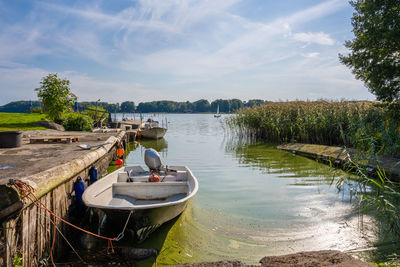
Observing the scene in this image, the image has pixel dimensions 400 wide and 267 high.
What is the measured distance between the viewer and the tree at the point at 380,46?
37.2 feet

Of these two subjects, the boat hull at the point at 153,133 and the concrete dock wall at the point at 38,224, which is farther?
the boat hull at the point at 153,133

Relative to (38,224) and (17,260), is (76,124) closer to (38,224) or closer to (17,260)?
(38,224)

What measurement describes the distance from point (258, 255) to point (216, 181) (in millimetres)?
5705

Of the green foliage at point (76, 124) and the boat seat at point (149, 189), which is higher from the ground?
the green foliage at point (76, 124)

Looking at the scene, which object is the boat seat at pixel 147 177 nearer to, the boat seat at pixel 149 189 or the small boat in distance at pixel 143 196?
the small boat in distance at pixel 143 196

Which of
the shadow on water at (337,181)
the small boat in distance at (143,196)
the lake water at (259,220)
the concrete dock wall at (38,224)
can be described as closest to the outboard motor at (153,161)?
the small boat in distance at (143,196)

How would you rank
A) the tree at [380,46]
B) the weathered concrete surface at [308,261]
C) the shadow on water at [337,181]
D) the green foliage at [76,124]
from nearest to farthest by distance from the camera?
the weathered concrete surface at [308,261] → the shadow on water at [337,181] → the tree at [380,46] → the green foliage at [76,124]

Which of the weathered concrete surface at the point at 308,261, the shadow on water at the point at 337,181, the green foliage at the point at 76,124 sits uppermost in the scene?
the green foliage at the point at 76,124

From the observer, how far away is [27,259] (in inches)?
154

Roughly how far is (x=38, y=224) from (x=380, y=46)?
13.9 metres

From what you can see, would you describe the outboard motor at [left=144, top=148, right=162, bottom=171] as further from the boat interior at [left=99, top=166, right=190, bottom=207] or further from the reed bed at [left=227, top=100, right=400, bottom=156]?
the reed bed at [left=227, top=100, right=400, bottom=156]

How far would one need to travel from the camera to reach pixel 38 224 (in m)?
4.31

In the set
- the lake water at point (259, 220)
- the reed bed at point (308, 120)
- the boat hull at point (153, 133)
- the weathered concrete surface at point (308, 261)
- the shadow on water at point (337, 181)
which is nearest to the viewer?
the weathered concrete surface at point (308, 261)

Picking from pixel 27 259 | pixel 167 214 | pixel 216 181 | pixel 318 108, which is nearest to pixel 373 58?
pixel 318 108
